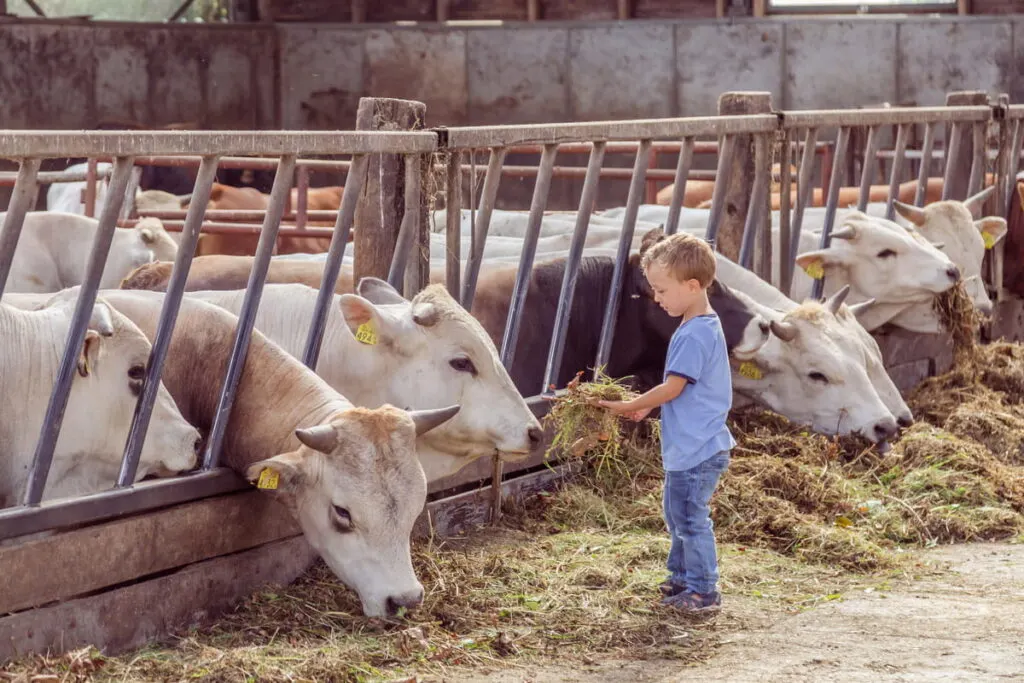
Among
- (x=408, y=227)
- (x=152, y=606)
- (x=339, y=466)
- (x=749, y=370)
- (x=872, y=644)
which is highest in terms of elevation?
(x=408, y=227)

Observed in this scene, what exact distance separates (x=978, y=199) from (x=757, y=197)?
106 inches

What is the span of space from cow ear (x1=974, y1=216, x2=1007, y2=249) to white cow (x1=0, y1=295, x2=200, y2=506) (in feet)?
19.5

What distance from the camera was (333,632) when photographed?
430 cm

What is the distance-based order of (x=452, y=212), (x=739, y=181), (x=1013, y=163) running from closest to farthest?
1. (x=452, y=212)
2. (x=739, y=181)
3. (x=1013, y=163)

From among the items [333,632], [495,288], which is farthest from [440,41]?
[333,632]

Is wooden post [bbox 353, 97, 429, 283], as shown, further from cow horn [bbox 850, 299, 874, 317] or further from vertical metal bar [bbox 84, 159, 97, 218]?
vertical metal bar [bbox 84, 159, 97, 218]

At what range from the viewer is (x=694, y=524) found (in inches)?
188

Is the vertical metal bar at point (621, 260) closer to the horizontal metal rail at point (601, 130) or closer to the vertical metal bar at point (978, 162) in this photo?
the horizontal metal rail at point (601, 130)

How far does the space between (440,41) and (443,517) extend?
13843 mm

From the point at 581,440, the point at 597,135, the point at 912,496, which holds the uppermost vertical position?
the point at 597,135

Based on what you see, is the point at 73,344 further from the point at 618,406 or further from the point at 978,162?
the point at 978,162

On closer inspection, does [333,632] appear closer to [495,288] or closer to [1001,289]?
[495,288]

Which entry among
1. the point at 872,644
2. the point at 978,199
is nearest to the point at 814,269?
the point at 978,199

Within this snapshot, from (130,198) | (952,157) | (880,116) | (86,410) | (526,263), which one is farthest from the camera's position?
(130,198)
